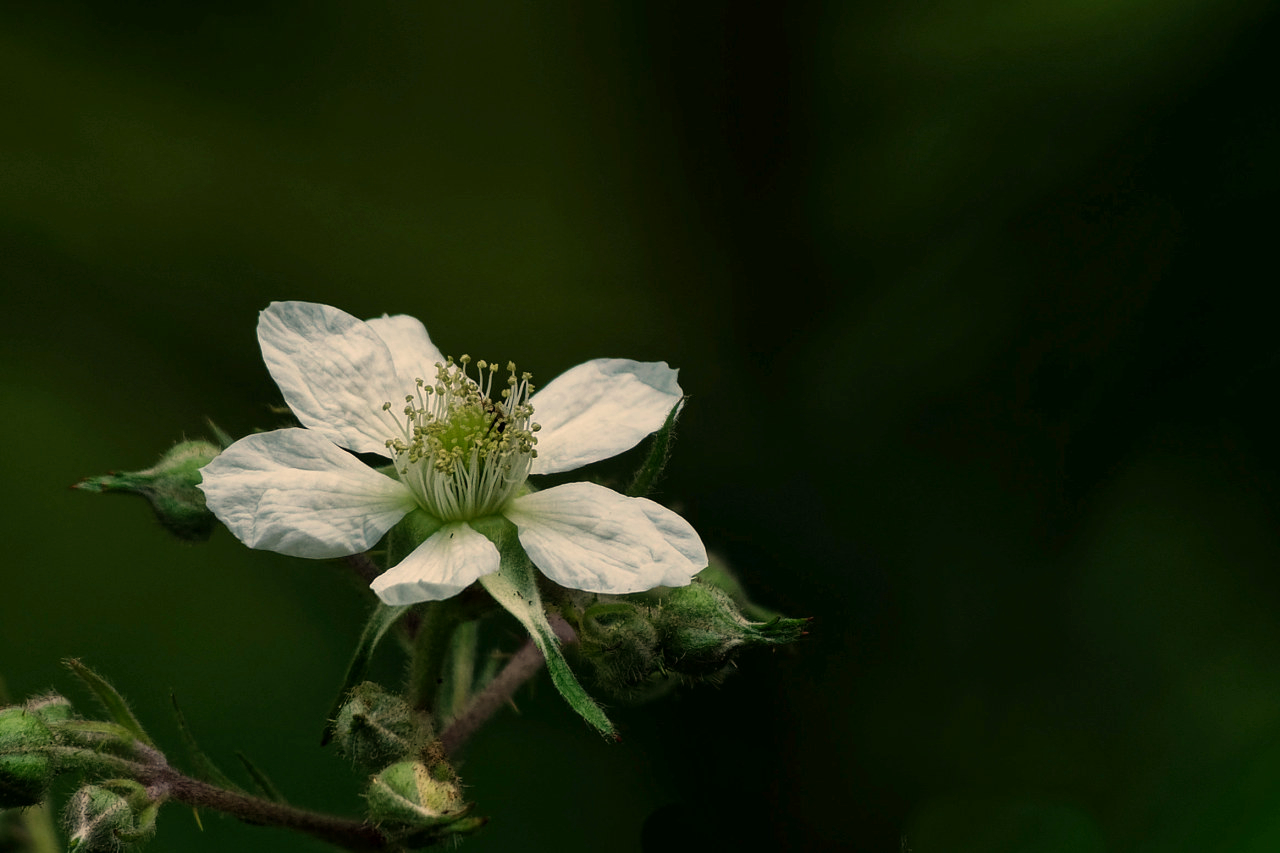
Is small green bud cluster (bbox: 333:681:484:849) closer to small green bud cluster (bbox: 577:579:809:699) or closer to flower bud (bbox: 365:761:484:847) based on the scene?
flower bud (bbox: 365:761:484:847)

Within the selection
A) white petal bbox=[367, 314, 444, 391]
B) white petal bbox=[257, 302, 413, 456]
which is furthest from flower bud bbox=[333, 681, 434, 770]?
white petal bbox=[367, 314, 444, 391]

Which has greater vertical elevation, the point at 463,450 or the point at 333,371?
the point at 333,371

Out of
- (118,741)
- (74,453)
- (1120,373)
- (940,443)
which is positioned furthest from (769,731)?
(74,453)

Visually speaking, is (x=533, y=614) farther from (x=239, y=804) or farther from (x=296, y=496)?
(x=239, y=804)

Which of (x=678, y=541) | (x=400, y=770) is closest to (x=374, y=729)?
(x=400, y=770)

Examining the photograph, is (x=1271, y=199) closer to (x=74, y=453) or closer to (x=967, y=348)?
(x=967, y=348)
